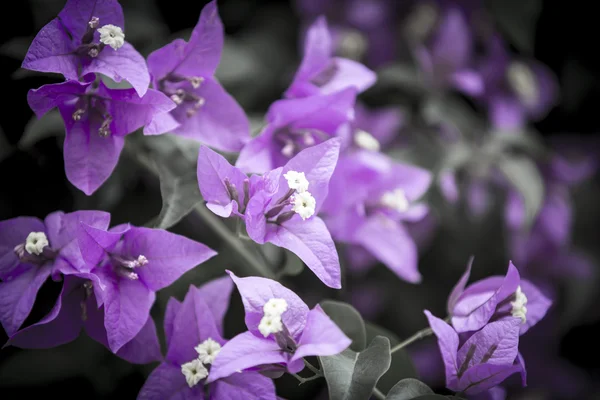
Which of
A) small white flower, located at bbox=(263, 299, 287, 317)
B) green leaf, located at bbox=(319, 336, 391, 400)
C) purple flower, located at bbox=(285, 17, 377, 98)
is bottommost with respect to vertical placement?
green leaf, located at bbox=(319, 336, 391, 400)

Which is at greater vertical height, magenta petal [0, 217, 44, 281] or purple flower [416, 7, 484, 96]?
purple flower [416, 7, 484, 96]

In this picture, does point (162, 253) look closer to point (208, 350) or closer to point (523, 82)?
point (208, 350)

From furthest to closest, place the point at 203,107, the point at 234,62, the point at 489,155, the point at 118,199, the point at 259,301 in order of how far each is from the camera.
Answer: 1. the point at 489,155
2. the point at 234,62
3. the point at 118,199
4. the point at 203,107
5. the point at 259,301

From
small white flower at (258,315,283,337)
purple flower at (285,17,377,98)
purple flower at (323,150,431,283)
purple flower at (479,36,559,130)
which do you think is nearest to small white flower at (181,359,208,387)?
small white flower at (258,315,283,337)

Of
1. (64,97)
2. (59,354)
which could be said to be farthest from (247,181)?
(59,354)

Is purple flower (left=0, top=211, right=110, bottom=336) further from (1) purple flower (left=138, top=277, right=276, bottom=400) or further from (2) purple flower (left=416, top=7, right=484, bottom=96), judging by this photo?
(2) purple flower (left=416, top=7, right=484, bottom=96)

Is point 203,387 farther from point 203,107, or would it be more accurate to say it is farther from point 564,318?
point 564,318
